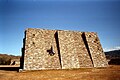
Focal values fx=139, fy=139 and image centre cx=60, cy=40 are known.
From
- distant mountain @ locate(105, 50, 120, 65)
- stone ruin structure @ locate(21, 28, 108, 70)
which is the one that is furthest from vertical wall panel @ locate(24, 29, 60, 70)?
distant mountain @ locate(105, 50, 120, 65)

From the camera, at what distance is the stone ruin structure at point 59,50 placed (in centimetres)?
2218

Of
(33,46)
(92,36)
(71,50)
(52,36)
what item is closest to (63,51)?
(71,50)

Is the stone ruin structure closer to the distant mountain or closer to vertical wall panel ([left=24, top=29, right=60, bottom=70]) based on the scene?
vertical wall panel ([left=24, top=29, right=60, bottom=70])

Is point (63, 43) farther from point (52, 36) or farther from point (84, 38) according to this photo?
point (84, 38)

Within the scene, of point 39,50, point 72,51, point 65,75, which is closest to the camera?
point 65,75

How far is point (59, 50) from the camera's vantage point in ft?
78.8

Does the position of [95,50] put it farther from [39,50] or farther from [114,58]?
[114,58]

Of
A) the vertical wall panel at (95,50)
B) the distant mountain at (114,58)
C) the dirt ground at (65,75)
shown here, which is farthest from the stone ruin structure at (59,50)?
the distant mountain at (114,58)

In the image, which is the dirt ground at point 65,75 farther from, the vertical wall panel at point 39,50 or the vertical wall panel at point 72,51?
the vertical wall panel at point 72,51

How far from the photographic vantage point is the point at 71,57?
78.2ft

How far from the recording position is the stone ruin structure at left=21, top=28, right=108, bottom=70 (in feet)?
72.8

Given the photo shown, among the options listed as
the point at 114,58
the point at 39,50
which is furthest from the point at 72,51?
the point at 114,58

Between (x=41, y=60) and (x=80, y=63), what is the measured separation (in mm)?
6821

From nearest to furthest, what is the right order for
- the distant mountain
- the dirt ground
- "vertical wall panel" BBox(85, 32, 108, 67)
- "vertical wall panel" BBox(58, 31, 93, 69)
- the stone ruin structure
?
the dirt ground → the stone ruin structure → "vertical wall panel" BBox(58, 31, 93, 69) → "vertical wall panel" BBox(85, 32, 108, 67) → the distant mountain
